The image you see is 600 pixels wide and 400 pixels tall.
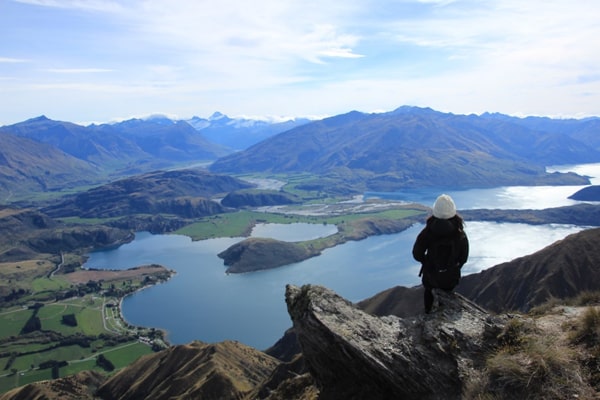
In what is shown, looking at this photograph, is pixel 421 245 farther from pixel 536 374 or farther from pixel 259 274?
pixel 259 274

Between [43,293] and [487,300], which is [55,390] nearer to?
[487,300]

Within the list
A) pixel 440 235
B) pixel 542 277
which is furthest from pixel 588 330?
pixel 542 277

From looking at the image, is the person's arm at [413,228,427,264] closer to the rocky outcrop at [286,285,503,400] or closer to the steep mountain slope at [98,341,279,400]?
the rocky outcrop at [286,285,503,400]

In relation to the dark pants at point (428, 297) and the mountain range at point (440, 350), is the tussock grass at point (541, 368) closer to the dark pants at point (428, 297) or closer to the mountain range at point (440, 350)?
the mountain range at point (440, 350)

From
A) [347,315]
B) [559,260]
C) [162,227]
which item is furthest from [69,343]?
[162,227]

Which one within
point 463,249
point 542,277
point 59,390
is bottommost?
point 59,390

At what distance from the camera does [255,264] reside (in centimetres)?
9756

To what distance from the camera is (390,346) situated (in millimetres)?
8484

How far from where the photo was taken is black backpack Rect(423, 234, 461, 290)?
848 centimetres

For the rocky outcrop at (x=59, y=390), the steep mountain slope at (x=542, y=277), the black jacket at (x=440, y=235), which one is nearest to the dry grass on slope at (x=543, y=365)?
the black jacket at (x=440, y=235)

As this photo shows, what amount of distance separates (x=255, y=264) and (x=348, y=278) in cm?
2301

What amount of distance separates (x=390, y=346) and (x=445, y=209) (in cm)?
276

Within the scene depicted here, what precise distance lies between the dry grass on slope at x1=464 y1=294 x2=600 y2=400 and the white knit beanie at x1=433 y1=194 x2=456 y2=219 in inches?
92.0

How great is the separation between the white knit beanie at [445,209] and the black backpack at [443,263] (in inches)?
Answer: 16.0
